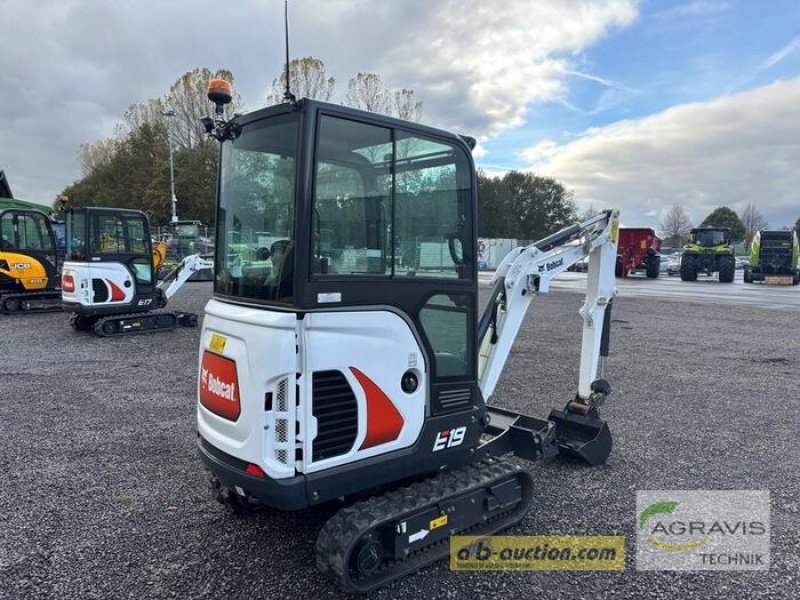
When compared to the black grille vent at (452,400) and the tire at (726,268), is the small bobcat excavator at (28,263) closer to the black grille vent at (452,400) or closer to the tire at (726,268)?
the black grille vent at (452,400)

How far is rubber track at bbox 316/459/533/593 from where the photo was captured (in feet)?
9.09

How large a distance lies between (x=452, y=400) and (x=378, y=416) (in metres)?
0.61

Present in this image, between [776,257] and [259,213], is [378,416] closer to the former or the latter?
[259,213]

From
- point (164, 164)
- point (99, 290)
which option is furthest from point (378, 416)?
point (164, 164)

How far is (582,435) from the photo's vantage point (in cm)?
475

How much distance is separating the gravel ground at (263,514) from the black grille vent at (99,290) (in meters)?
1.66

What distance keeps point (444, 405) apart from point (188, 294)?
654 inches

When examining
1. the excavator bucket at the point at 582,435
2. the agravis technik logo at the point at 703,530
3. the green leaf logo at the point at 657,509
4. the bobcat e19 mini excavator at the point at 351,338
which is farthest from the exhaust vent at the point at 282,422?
the excavator bucket at the point at 582,435

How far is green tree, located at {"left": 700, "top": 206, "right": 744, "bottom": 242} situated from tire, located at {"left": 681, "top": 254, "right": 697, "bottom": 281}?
45.2 metres

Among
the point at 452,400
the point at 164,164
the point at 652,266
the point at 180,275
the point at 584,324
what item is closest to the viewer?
the point at 452,400

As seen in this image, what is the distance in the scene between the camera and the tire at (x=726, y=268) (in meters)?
26.8

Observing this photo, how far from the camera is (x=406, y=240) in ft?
10.2

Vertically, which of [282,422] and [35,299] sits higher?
[282,422]

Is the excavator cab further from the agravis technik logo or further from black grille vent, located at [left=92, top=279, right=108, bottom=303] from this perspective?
the agravis technik logo
